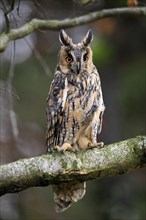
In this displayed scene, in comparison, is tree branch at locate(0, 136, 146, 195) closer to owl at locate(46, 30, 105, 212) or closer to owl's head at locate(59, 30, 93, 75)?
owl at locate(46, 30, 105, 212)

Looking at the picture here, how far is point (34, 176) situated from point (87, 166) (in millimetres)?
344

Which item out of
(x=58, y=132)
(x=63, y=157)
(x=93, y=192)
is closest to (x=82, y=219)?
(x=93, y=192)

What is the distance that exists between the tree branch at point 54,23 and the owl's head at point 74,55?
0.19 meters

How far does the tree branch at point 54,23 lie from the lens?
5078mm

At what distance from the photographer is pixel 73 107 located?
5.05m

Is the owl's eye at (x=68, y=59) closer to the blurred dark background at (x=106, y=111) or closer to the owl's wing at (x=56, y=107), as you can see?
the owl's wing at (x=56, y=107)

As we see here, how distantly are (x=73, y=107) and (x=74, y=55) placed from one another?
395 mm

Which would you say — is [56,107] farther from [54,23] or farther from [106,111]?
[106,111]

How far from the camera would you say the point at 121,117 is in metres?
9.30

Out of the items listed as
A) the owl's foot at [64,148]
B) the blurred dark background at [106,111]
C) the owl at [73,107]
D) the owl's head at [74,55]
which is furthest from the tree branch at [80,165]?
the blurred dark background at [106,111]

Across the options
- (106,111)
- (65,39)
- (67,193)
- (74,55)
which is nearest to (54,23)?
(65,39)

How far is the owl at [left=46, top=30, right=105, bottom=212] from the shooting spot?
5066 mm

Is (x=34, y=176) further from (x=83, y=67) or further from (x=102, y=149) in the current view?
(x=83, y=67)

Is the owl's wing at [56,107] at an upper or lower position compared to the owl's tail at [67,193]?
upper
